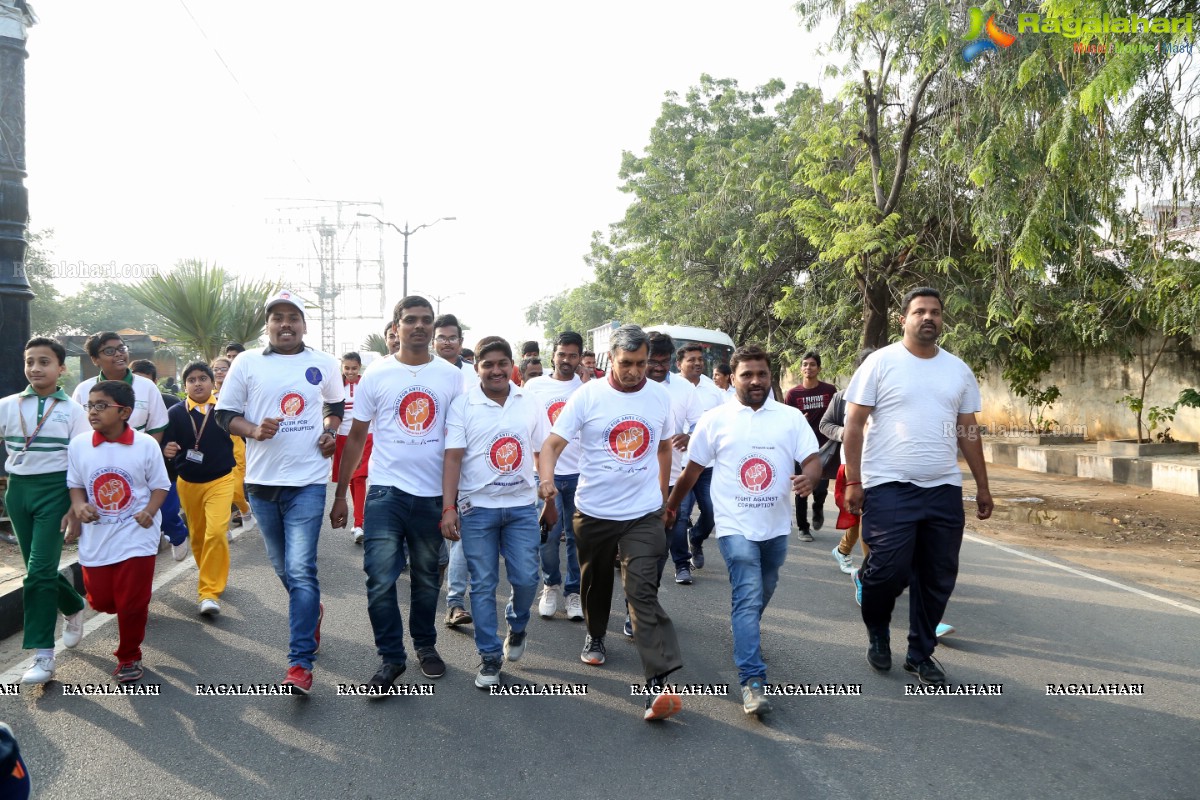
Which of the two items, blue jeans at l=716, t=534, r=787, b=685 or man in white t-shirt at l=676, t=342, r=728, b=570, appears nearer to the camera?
blue jeans at l=716, t=534, r=787, b=685

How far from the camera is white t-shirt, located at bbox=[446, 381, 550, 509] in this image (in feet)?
14.4

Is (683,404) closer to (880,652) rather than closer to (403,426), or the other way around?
(880,652)

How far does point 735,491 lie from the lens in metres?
4.23

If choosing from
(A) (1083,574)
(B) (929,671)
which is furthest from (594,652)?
(A) (1083,574)

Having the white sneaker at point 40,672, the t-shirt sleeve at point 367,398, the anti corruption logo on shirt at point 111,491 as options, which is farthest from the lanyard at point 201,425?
the t-shirt sleeve at point 367,398

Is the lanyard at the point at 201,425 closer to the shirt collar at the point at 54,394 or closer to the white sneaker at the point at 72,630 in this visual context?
the shirt collar at the point at 54,394

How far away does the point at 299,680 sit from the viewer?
417 cm

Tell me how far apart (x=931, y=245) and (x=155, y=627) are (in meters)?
13.9

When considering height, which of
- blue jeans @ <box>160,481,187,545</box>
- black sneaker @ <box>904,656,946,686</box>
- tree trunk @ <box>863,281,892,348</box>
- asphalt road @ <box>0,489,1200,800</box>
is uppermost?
→ tree trunk @ <box>863,281,892,348</box>

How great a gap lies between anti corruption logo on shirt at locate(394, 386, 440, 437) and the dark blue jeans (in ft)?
7.76

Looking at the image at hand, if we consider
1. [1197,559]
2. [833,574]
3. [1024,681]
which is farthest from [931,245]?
[1024,681]

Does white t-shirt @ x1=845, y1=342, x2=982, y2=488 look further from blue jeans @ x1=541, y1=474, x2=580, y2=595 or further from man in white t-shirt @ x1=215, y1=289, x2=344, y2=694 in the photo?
man in white t-shirt @ x1=215, y1=289, x2=344, y2=694

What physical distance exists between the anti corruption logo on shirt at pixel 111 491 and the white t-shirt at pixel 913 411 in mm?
3852

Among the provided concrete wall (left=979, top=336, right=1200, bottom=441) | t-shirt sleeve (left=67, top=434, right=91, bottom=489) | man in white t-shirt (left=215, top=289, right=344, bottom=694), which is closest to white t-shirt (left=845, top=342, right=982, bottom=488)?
man in white t-shirt (left=215, top=289, right=344, bottom=694)
